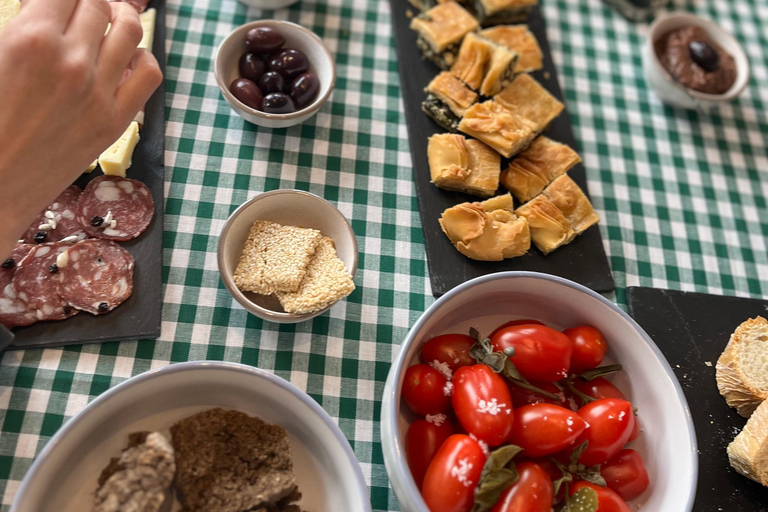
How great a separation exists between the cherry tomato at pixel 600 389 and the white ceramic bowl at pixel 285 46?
804 millimetres

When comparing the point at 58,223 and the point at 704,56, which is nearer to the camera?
the point at 58,223

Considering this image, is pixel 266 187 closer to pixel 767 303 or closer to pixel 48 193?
pixel 48 193

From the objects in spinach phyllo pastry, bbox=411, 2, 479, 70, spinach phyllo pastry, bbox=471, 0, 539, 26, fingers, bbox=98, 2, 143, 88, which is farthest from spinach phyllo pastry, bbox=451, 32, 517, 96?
fingers, bbox=98, 2, 143, 88

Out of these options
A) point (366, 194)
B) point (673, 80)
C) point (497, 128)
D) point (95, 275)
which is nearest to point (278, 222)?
point (366, 194)

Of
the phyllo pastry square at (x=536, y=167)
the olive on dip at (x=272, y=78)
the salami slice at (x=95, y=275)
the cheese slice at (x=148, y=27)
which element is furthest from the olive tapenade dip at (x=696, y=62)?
the salami slice at (x=95, y=275)

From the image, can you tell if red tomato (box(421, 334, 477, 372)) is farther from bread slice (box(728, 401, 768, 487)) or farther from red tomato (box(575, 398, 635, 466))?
bread slice (box(728, 401, 768, 487))

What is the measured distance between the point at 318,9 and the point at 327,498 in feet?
4.08

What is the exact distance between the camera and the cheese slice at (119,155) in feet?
3.75

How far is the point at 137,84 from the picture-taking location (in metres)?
1.03

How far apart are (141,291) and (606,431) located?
891 mm

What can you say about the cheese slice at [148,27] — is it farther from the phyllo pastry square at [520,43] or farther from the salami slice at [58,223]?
the phyllo pastry square at [520,43]

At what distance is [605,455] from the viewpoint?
98 centimetres

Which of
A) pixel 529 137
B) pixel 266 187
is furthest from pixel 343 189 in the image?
pixel 529 137

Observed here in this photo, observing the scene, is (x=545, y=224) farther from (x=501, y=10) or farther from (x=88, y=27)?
(x=88, y=27)
